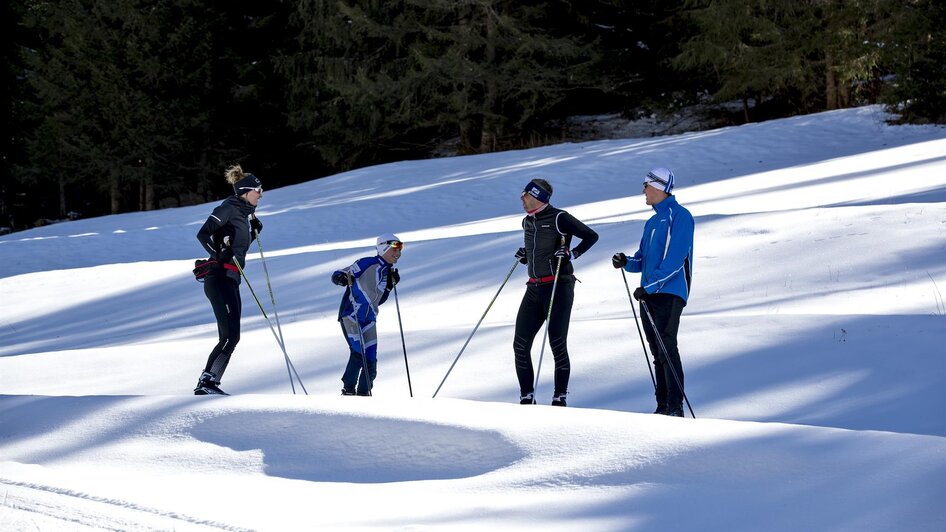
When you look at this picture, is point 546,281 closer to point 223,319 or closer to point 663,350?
point 663,350

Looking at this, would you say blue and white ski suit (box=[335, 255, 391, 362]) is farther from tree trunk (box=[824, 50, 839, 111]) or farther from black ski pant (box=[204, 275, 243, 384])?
tree trunk (box=[824, 50, 839, 111])

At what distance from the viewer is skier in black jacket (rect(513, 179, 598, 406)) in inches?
297

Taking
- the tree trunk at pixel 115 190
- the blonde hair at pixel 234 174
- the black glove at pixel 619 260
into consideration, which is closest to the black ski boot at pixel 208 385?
the blonde hair at pixel 234 174

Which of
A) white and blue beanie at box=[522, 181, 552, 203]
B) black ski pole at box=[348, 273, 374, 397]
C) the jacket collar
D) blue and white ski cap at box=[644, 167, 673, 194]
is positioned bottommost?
black ski pole at box=[348, 273, 374, 397]

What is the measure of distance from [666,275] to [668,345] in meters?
0.49

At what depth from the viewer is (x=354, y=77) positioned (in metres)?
33.2

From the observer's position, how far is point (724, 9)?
26797mm

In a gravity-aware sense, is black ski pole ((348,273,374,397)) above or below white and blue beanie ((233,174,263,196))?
below

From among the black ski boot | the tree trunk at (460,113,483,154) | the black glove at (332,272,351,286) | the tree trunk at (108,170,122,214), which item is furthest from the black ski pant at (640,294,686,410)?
the tree trunk at (108,170,122,214)

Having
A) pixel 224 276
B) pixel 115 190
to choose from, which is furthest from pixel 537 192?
pixel 115 190

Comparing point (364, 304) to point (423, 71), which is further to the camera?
point (423, 71)

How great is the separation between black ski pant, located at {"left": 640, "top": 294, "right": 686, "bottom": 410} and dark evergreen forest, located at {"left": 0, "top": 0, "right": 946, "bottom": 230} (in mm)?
20138

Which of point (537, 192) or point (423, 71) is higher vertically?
point (423, 71)

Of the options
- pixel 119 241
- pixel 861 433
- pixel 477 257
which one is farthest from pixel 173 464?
pixel 119 241
